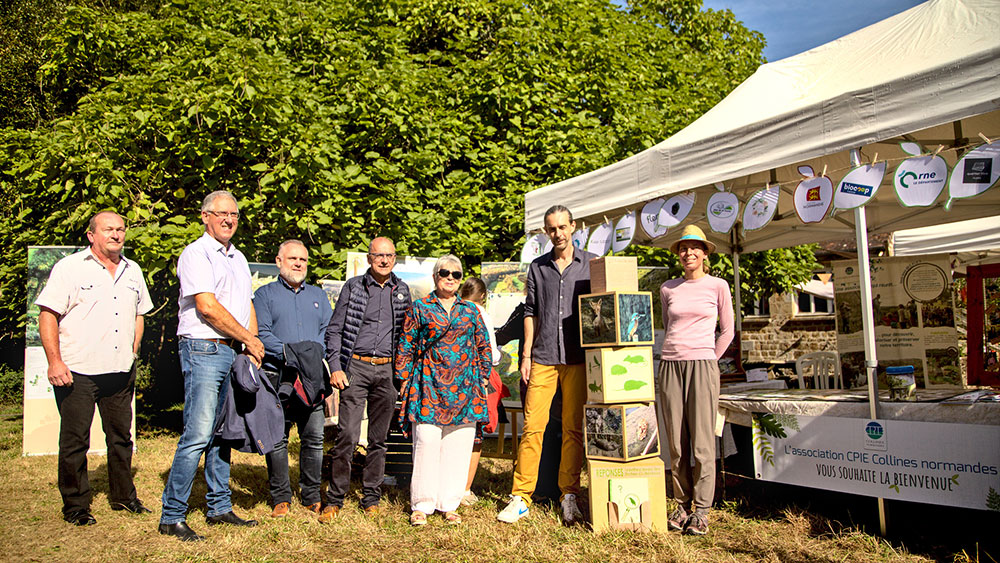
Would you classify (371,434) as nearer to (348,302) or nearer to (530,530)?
(348,302)

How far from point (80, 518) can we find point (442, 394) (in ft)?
8.28

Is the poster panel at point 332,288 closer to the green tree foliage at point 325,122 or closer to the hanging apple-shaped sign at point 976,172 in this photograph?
the green tree foliage at point 325,122

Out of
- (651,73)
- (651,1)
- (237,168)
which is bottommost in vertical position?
(237,168)

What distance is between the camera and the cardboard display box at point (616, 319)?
14.5 feet

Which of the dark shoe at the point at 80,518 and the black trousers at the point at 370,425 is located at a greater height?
the black trousers at the point at 370,425

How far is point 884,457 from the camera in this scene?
396 centimetres

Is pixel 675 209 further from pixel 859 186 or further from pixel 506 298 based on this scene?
pixel 506 298

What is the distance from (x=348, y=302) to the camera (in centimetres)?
492

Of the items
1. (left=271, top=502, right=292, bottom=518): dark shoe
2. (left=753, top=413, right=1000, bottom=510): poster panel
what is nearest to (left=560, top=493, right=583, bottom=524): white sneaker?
(left=753, top=413, right=1000, bottom=510): poster panel

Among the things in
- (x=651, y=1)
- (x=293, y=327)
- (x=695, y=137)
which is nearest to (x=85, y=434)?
(x=293, y=327)

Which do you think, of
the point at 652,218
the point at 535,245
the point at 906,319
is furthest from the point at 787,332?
the point at 652,218

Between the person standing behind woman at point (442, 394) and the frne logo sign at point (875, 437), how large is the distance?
7.84 feet

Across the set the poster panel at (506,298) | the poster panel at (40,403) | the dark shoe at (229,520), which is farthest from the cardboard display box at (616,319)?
the poster panel at (40,403)

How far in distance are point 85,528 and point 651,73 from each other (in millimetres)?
10225
